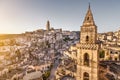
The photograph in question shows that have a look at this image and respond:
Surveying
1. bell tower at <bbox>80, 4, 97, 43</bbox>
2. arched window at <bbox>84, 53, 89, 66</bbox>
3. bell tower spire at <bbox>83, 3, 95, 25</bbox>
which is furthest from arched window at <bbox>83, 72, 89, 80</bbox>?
bell tower spire at <bbox>83, 3, 95, 25</bbox>

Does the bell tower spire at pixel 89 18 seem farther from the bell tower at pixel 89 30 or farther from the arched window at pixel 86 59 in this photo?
the arched window at pixel 86 59

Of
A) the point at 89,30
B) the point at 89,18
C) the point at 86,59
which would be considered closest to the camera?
the point at 89,30

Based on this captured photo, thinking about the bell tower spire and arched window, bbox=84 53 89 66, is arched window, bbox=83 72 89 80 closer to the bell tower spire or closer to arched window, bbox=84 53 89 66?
arched window, bbox=84 53 89 66

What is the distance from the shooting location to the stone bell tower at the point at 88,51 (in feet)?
43.2

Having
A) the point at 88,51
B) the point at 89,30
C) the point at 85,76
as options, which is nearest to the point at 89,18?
the point at 89,30

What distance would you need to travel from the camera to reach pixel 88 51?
44.2 feet

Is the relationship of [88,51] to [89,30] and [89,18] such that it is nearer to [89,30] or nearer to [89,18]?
[89,30]

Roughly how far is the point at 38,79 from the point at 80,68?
1631 cm

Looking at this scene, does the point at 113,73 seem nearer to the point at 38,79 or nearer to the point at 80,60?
the point at 80,60

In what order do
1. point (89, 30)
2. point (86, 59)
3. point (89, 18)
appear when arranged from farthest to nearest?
point (86, 59)
point (89, 18)
point (89, 30)

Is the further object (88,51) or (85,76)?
(85,76)

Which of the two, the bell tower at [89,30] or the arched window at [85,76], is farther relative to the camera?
the arched window at [85,76]

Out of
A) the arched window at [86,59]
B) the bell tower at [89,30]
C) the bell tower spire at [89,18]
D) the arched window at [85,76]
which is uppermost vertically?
the bell tower spire at [89,18]

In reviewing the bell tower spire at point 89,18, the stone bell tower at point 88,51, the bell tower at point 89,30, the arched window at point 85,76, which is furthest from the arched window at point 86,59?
the bell tower spire at point 89,18
